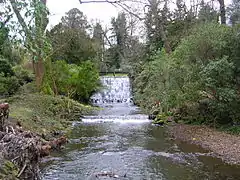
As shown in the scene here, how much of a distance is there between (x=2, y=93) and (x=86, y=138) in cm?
1376

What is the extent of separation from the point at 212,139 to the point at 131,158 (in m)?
4.31

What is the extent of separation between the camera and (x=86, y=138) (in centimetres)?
1319

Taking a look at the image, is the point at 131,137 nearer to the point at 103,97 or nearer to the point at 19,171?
the point at 19,171

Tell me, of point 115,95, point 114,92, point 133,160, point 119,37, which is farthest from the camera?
point 119,37

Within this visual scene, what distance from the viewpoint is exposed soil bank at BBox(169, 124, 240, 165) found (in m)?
10.2

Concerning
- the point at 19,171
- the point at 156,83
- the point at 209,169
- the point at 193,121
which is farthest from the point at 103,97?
the point at 19,171

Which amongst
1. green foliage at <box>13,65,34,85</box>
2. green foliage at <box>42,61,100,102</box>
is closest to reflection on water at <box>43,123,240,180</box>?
green foliage at <box>42,61,100,102</box>

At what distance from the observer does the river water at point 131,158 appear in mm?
8078

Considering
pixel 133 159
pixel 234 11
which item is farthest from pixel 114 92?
pixel 133 159

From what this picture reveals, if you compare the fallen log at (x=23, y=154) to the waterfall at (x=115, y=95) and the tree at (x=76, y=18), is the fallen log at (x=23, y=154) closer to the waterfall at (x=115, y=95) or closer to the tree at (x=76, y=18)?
the waterfall at (x=115, y=95)

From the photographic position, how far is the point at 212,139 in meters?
12.5

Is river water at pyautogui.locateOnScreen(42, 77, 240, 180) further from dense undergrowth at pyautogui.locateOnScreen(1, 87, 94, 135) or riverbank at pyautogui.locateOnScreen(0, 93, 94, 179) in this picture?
dense undergrowth at pyautogui.locateOnScreen(1, 87, 94, 135)

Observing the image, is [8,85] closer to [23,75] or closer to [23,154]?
[23,75]

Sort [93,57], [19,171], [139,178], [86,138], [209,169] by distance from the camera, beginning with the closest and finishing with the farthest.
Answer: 1. [19,171]
2. [139,178]
3. [209,169]
4. [86,138]
5. [93,57]
